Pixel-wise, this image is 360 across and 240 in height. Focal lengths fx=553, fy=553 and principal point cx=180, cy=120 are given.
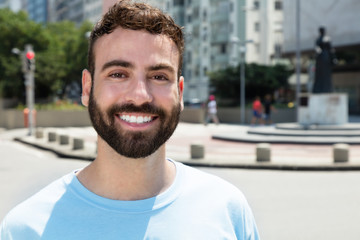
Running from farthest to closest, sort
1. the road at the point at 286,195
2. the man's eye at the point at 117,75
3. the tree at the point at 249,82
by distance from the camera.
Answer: the tree at the point at 249,82
the road at the point at 286,195
the man's eye at the point at 117,75

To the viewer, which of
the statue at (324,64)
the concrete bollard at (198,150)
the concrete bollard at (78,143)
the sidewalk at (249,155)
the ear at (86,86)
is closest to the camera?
the ear at (86,86)

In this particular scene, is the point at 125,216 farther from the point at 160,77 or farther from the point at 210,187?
the point at 160,77

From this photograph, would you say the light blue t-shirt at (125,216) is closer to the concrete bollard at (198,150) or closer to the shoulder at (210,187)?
the shoulder at (210,187)

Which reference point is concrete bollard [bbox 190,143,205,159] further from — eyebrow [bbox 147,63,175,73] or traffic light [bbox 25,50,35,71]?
eyebrow [bbox 147,63,175,73]

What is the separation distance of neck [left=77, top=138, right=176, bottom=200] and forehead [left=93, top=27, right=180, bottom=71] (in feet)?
0.92

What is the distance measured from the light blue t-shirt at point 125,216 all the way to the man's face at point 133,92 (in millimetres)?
167

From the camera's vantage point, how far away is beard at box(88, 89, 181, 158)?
1.64 metres

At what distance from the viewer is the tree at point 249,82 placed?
4247 cm

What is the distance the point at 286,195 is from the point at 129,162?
774 cm

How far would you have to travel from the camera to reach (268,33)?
209 ft

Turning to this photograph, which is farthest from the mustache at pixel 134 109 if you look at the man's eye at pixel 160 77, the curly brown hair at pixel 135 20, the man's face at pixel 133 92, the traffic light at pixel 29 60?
the traffic light at pixel 29 60

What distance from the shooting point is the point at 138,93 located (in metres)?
1.64

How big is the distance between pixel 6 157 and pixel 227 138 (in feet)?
29.6

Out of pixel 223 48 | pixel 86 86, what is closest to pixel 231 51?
pixel 223 48
